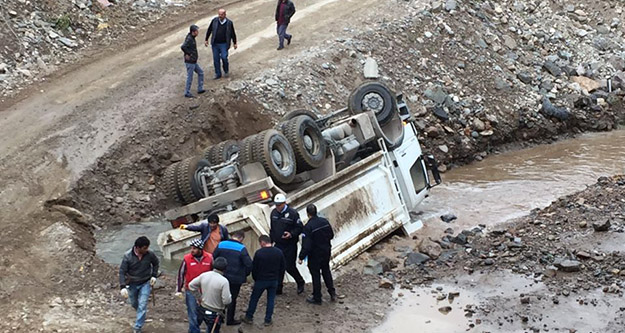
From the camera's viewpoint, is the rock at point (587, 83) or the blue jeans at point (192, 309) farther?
the rock at point (587, 83)

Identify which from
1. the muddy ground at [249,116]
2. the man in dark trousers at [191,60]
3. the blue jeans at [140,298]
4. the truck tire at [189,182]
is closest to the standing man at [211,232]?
the muddy ground at [249,116]

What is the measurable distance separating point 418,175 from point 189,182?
461cm

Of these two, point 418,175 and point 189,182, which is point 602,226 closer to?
point 418,175

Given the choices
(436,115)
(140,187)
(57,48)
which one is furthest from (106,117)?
(436,115)

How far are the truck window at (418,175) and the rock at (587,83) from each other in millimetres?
9244

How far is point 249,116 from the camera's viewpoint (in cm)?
1694

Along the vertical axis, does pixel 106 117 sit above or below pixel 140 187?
above

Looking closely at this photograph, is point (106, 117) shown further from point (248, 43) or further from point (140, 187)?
point (248, 43)

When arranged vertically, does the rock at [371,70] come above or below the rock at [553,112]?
above

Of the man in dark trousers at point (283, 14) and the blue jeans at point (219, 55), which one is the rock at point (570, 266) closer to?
the blue jeans at point (219, 55)

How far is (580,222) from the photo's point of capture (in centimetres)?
1313

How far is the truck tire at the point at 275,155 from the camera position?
11.7 metres

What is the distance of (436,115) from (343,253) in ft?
25.7

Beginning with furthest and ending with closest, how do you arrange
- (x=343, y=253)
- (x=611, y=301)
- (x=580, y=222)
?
(x=580, y=222)
(x=343, y=253)
(x=611, y=301)
